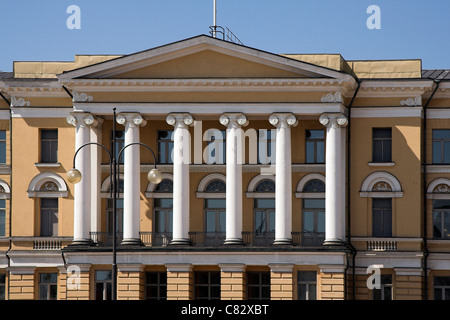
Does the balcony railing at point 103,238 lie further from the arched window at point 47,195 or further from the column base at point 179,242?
the column base at point 179,242

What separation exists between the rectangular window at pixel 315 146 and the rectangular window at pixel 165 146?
650cm

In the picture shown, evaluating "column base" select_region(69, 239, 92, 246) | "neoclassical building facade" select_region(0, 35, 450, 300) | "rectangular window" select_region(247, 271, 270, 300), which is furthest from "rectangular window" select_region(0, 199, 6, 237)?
"rectangular window" select_region(247, 271, 270, 300)

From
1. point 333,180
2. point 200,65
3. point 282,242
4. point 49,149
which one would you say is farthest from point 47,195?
point 333,180

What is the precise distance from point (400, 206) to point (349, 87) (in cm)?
605

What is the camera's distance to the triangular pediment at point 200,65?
55.6 metres

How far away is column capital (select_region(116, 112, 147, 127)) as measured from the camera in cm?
5615

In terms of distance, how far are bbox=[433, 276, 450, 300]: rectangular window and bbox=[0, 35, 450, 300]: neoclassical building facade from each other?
5cm

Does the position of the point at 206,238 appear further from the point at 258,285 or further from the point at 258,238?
the point at 258,285

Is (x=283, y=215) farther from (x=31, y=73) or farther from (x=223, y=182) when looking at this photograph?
(x=31, y=73)

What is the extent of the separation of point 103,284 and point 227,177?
752 centimetres

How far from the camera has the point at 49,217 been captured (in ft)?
192

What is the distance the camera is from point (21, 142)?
58.4 metres
